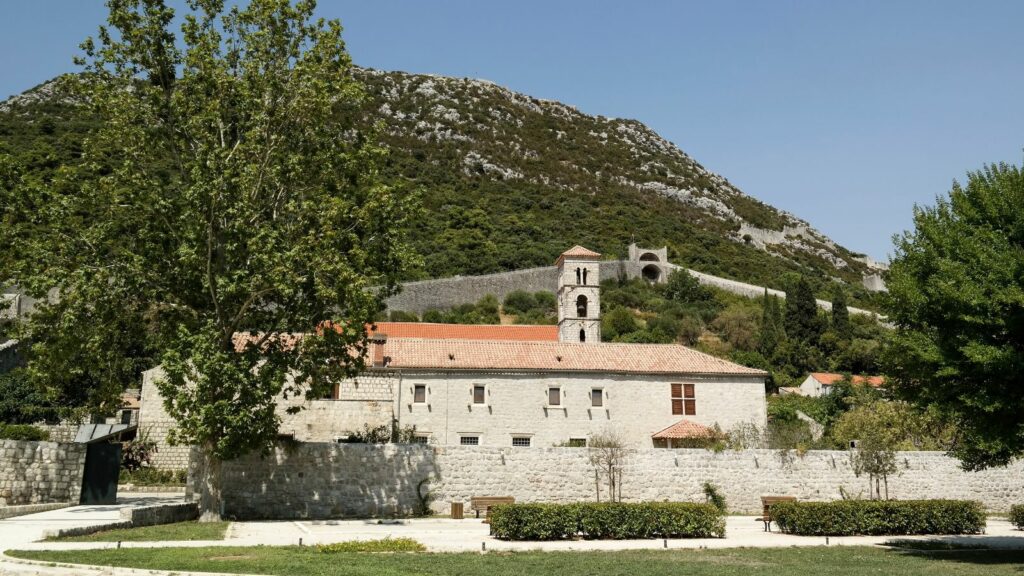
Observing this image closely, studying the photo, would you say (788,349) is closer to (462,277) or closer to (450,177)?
(462,277)

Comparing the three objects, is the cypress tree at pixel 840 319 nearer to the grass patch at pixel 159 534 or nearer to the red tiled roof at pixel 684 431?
the red tiled roof at pixel 684 431

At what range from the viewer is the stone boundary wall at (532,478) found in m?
23.7

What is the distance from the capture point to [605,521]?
18609mm

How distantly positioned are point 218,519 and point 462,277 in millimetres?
55330

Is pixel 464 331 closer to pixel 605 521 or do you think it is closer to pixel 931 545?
pixel 605 521

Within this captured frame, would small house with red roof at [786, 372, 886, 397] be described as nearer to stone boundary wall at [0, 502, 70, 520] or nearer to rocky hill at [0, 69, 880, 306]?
rocky hill at [0, 69, 880, 306]

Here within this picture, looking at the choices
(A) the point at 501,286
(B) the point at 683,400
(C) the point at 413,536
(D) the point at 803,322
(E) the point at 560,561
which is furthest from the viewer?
(A) the point at 501,286

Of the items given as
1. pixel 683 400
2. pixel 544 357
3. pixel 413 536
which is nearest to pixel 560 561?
pixel 413 536

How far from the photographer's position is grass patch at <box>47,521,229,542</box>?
16.0 m

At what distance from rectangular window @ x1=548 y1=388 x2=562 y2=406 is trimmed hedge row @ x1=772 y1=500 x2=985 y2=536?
15417mm

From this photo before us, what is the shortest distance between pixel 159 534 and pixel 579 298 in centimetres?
3327

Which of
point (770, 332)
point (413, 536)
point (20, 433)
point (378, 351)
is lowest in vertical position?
point (413, 536)

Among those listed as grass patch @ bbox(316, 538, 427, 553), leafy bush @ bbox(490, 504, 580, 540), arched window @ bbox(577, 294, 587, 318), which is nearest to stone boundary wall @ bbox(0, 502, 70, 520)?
grass patch @ bbox(316, 538, 427, 553)

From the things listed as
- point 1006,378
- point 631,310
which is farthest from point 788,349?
point 1006,378
